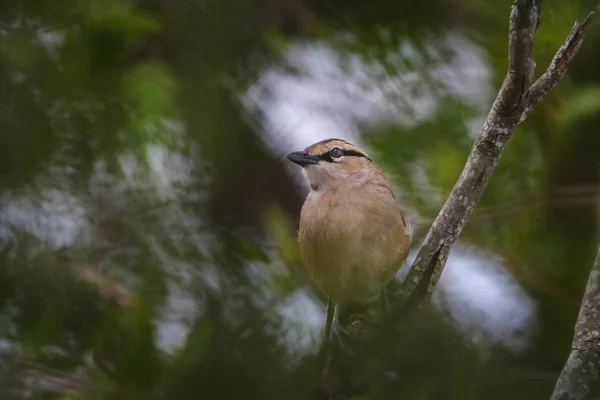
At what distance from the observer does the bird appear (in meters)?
4.18

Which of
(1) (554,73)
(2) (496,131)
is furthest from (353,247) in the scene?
(1) (554,73)

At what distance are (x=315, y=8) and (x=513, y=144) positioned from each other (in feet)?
4.94

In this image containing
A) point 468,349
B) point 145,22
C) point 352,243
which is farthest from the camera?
point 145,22

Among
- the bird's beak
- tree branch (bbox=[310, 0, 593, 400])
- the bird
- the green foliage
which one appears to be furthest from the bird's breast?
the bird's beak

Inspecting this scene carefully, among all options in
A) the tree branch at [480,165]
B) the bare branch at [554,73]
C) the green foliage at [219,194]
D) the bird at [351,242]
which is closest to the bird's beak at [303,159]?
the bird at [351,242]

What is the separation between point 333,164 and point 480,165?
1612mm

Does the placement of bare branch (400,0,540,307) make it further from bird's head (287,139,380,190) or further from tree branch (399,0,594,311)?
bird's head (287,139,380,190)

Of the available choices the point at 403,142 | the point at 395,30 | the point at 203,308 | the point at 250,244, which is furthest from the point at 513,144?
the point at 203,308

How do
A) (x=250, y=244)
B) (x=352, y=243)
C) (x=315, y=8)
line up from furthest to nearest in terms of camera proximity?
(x=315, y=8) → (x=250, y=244) → (x=352, y=243)

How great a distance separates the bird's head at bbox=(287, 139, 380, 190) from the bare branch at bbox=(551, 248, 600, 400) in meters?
1.80

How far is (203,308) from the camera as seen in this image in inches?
152

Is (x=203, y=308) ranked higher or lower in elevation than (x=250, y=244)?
lower

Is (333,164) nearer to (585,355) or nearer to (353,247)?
(353,247)

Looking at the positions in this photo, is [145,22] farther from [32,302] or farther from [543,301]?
[543,301]
